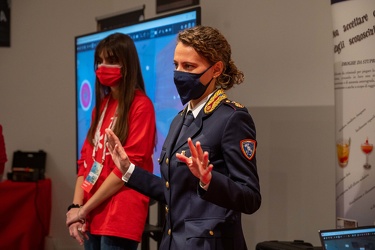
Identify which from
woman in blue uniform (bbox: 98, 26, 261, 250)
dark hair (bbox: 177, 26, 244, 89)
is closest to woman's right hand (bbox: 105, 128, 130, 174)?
woman in blue uniform (bbox: 98, 26, 261, 250)

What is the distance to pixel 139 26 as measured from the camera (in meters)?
3.62

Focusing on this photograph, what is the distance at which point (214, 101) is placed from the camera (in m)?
1.91

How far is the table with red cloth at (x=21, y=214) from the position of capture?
4941mm

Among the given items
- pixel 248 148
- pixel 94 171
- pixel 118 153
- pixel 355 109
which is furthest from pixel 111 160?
pixel 355 109

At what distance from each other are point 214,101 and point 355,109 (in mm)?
944

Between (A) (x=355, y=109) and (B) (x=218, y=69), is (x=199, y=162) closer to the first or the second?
(B) (x=218, y=69)

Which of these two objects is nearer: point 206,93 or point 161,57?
point 206,93

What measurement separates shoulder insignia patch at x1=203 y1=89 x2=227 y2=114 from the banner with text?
2.92ft

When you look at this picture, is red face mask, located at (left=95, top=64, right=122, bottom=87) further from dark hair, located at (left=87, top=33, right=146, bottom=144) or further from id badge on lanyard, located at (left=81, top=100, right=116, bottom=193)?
id badge on lanyard, located at (left=81, top=100, right=116, bottom=193)

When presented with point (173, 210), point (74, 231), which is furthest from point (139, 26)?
point (173, 210)

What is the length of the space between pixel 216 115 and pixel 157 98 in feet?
5.37

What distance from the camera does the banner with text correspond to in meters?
2.53

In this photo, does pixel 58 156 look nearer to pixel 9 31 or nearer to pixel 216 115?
pixel 9 31

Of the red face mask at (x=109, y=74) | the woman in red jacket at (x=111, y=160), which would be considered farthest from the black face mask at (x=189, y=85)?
the red face mask at (x=109, y=74)
